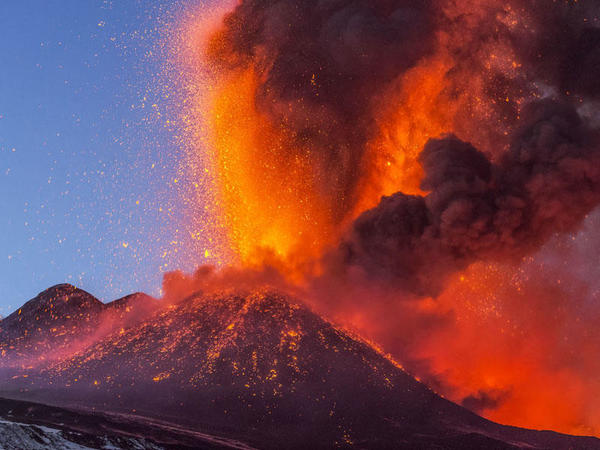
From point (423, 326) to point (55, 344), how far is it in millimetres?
17146

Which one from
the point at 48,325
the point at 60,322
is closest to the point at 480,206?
the point at 60,322

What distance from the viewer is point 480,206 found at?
25.2m

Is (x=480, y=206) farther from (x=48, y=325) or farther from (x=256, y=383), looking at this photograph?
(x=48, y=325)

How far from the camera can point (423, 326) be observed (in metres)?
27.4

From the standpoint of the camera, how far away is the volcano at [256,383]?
1695 centimetres

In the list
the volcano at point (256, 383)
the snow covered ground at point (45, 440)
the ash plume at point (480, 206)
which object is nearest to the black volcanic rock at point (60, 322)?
the volcano at point (256, 383)

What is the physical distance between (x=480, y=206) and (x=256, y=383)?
1195cm

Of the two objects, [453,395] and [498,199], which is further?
[498,199]

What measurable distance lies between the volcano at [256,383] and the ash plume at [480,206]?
476cm

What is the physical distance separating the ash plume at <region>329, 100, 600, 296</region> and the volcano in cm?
476

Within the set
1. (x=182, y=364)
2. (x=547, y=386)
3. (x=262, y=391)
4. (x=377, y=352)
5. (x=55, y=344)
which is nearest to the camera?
(x=262, y=391)

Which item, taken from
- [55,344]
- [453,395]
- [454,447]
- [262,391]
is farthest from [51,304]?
[454,447]

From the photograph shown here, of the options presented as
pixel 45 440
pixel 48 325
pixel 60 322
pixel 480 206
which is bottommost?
pixel 45 440

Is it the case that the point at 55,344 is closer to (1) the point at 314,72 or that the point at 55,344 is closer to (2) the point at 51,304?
(2) the point at 51,304
